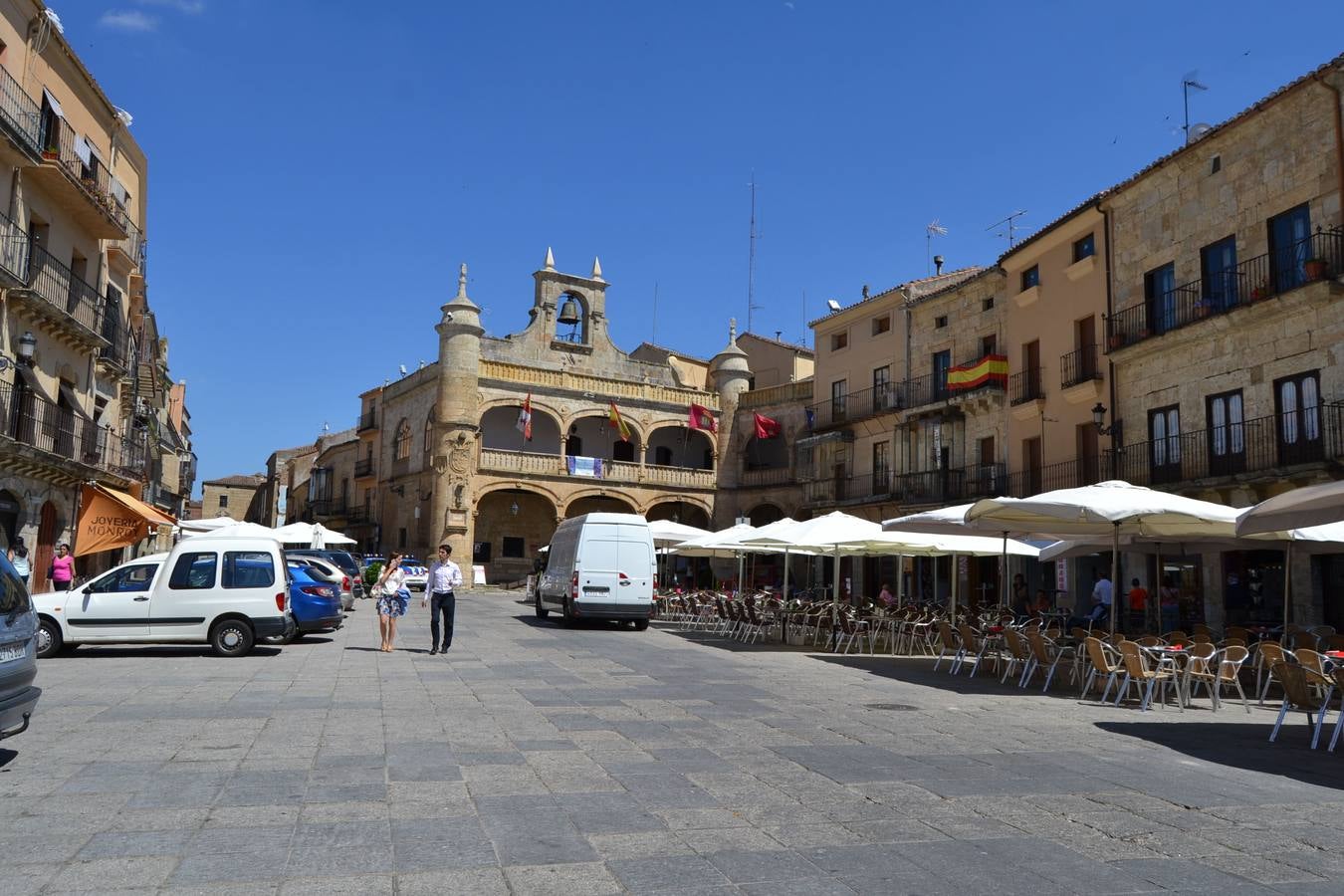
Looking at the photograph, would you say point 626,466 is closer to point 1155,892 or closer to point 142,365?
point 142,365

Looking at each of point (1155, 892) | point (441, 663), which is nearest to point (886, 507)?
point (441, 663)

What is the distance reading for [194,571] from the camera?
1491 centimetres

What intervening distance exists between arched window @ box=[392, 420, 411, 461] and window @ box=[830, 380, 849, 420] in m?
20.1

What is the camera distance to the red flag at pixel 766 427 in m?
43.3

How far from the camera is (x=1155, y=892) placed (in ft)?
15.1

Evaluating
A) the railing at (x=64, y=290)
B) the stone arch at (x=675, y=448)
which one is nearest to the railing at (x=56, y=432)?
the railing at (x=64, y=290)

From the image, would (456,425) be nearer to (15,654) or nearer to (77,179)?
(77,179)

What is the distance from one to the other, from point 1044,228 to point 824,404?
1266 centimetres

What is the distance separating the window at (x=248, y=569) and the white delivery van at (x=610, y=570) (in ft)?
23.6

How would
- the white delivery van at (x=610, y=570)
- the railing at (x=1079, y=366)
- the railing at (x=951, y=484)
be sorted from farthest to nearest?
the railing at (x=951, y=484)
the railing at (x=1079, y=366)
the white delivery van at (x=610, y=570)

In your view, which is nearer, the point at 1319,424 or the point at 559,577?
the point at 1319,424

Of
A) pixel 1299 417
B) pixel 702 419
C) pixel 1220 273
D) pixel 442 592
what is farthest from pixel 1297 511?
pixel 702 419

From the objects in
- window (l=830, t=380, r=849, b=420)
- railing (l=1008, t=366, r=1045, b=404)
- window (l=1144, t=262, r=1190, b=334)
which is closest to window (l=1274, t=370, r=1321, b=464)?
window (l=1144, t=262, r=1190, b=334)

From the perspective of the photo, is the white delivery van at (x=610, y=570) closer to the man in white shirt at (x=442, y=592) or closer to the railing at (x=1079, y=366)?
the man in white shirt at (x=442, y=592)
